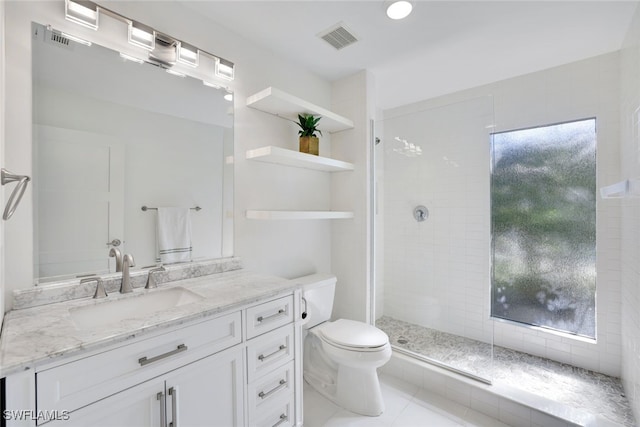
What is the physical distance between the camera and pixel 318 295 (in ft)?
7.00

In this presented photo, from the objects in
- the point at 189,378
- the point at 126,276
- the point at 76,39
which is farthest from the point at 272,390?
the point at 76,39

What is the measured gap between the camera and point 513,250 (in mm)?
2535

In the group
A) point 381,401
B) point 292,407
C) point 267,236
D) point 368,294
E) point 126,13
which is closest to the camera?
point 126,13

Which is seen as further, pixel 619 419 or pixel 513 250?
pixel 513 250

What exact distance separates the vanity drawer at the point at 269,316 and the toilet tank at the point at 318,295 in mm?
516

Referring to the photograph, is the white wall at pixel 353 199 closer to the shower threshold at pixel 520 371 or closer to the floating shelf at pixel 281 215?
the floating shelf at pixel 281 215

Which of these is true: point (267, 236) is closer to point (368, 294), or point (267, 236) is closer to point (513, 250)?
point (368, 294)

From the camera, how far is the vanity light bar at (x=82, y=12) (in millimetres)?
1267

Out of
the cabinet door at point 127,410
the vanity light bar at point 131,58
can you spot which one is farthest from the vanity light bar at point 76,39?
Answer: the cabinet door at point 127,410

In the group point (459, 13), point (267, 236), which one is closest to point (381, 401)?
point (267, 236)

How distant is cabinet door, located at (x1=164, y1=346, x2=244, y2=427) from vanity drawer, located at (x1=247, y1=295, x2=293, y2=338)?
11cm

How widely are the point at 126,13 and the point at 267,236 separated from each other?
1.45 meters

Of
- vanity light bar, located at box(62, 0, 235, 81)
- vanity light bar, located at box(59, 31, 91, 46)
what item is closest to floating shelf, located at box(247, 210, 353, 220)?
vanity light bar, located at box(62, 0, 235, 81)

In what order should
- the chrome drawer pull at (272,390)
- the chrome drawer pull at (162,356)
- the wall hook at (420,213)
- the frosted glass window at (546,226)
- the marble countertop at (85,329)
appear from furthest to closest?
the wall hook at (420,213)
the frosted glass window at (546,226)
the chrome drawer pull at (272,390)
the chrome drawer pull at (162,356)
the marble countertop at (85,329)
